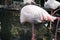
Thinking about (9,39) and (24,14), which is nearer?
(24,14)

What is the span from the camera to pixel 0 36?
4055mm

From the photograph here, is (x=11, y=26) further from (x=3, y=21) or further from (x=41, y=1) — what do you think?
(x=41, y=1)

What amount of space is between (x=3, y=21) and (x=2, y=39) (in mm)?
Answer: 286

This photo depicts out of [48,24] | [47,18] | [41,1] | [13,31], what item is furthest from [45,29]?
[41,1]

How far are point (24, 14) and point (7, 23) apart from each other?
0.97 m

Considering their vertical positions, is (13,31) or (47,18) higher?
(47,18)

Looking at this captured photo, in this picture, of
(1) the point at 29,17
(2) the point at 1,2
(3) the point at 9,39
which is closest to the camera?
(1) the point at 29,17

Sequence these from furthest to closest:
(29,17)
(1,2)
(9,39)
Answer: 1. (1,2)
2. (9,39)
3. (29,17)

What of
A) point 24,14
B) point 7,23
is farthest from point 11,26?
point 24,14

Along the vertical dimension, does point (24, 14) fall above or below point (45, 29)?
above

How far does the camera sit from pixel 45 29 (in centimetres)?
407

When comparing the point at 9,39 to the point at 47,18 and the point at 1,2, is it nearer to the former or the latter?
the point at 47,18

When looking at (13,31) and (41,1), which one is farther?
(41,1)

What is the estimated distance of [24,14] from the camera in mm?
3209
